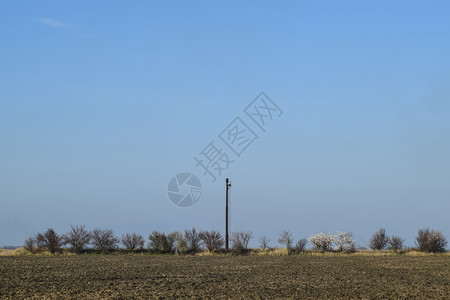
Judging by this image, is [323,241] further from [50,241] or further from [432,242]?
[50,241]

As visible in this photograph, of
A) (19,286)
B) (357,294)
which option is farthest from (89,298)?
(357,294)

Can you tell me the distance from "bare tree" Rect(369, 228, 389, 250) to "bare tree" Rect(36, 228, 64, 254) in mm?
28382

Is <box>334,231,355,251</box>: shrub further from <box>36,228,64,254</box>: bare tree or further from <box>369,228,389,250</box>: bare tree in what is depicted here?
<box>36,228,64,254</box>: bare tree

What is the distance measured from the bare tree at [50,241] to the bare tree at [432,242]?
32.0m

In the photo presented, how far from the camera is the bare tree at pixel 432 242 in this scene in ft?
162

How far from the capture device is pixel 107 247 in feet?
164

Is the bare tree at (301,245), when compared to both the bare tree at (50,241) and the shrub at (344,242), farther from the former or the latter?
the bare tree at (50,241)

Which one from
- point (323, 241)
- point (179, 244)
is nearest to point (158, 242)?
point (179, 244)

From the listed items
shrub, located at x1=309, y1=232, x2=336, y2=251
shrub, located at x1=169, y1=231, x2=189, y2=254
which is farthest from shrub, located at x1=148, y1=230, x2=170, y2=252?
shrub, located at x1=309, y1=232, x2=336, y2=251

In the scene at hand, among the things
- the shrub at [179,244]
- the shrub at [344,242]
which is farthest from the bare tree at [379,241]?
the shrub at [179,244]

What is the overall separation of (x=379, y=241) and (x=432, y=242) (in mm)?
4794

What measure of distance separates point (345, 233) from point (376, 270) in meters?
21.4

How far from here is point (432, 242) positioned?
49375 millimetres

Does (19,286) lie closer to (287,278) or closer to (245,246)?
(287,278)
